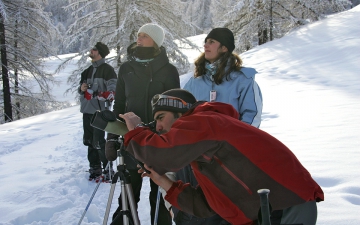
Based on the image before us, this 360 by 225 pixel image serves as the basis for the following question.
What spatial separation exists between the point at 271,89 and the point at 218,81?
7.79 m

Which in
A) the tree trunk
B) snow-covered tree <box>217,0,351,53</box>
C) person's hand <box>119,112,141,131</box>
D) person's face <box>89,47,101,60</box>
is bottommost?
the tree trunk

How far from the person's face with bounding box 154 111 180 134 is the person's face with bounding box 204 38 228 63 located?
1.26 meters

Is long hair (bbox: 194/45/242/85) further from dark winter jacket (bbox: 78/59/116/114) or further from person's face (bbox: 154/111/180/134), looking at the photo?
dark winter jacket (bbox: 78/59/116/114)

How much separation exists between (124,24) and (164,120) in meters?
12.7

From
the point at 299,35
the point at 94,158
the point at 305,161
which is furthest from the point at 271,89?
the point at 299,35

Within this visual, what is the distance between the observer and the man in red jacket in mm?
1510

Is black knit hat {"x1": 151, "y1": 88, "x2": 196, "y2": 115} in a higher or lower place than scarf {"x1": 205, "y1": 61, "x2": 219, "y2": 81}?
lower

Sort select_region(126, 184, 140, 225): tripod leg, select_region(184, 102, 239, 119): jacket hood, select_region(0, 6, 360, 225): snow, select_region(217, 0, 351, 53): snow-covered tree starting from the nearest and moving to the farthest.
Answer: select_region(184, 102, 239, 119): jacket hood, select_region(126, 184, 140, 225): tripod leg, select_region(0, 6, 360, 225): snow, select_region(217, 0, 351, 53): snow-covered tree

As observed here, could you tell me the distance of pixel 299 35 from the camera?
18.8m

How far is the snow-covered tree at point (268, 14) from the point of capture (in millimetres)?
20516

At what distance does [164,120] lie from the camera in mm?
1891

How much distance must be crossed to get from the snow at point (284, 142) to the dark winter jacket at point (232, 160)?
1.70 metres

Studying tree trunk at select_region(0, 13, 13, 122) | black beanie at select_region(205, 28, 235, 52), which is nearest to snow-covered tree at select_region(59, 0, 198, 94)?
tree trunk at select_region(0, 13, 13, 122)

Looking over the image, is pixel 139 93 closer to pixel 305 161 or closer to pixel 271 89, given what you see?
pixel 305 161
